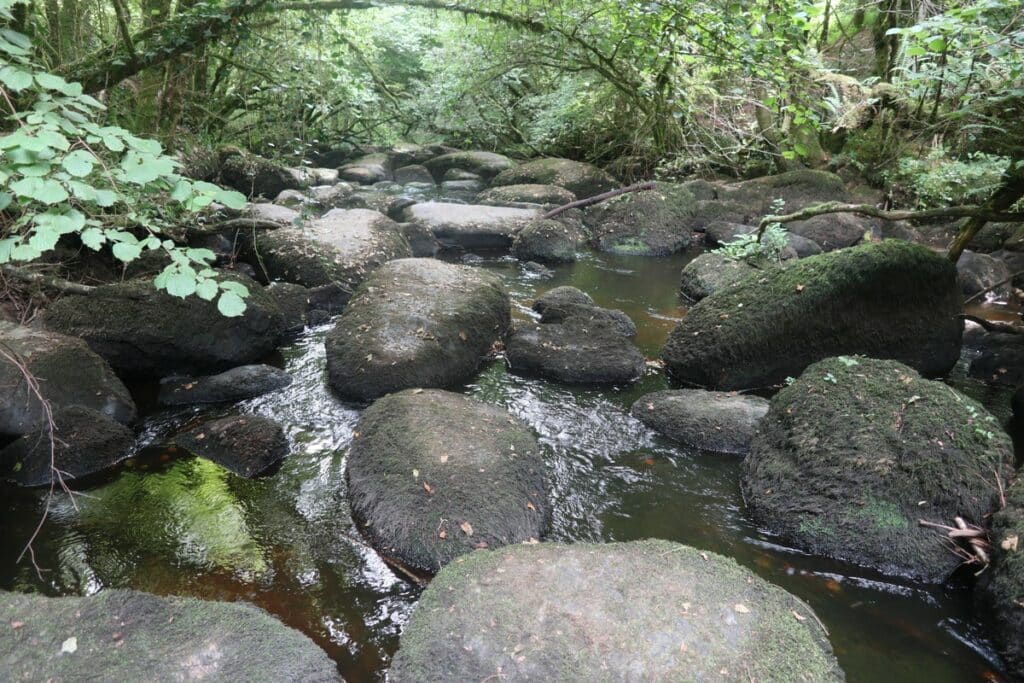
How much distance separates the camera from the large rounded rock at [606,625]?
239 centimetres

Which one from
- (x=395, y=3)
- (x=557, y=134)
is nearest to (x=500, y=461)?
(x=395, y=3)

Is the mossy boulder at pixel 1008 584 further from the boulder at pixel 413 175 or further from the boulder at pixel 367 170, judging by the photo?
the boulder at pixel 413 175

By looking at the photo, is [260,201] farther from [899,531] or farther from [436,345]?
[899,531]

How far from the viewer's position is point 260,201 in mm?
9523

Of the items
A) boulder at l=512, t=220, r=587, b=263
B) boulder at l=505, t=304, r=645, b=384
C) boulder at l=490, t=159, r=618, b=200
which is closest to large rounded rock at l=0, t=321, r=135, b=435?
boulder at l=505, t=304, r=645, b=384

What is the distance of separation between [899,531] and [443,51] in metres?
15.6

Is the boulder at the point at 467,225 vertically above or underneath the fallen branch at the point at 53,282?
underneath

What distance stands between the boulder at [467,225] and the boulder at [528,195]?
122 centimetres

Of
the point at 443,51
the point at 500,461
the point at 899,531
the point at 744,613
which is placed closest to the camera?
the point at 744,613

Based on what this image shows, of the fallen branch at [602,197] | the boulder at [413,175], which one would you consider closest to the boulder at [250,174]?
the boulder at [413,175]

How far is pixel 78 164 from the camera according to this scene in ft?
6.03

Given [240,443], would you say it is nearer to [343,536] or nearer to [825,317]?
[343,536]

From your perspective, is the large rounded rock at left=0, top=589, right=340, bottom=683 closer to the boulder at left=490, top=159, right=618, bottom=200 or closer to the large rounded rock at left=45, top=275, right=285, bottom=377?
the large rounded rock at left=45, top=275, right=285, bottom=377

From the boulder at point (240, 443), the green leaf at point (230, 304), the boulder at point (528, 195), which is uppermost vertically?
the green leaf at point (230, 304)
